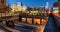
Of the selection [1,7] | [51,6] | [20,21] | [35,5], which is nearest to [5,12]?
[1,7]

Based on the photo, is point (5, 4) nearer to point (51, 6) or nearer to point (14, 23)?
point (14, 23)

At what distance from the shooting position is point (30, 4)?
1.41 m

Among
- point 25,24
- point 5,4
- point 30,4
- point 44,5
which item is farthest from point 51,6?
point 5,4

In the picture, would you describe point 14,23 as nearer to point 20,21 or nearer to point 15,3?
point 20,21

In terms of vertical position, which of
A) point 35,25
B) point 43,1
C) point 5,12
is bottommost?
point 35,25

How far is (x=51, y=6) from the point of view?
1.40 m

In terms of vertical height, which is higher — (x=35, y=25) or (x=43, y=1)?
(x=43, y=1)

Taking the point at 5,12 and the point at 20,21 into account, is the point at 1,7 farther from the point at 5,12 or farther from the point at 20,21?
the point at 20,21

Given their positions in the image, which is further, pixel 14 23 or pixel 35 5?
pixel 35 5

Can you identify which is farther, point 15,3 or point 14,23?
point 15,3

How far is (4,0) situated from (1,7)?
85 millimetres

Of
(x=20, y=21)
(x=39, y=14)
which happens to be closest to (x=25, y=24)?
(x=20, y=21)

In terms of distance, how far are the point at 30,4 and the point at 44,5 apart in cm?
15

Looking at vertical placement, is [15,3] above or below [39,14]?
above
